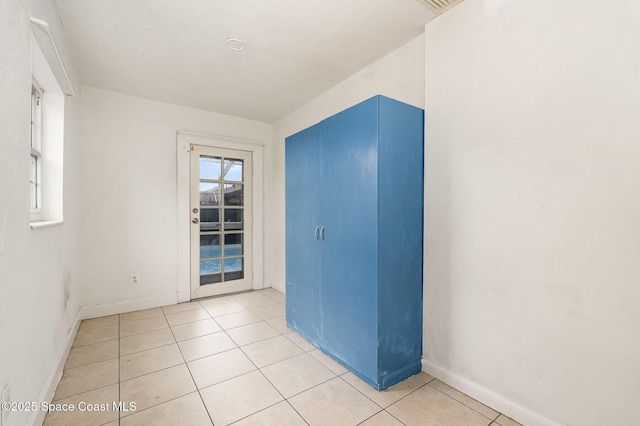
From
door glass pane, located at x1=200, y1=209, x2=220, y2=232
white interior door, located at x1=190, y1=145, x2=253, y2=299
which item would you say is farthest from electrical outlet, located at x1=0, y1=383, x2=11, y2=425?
door glass pane, located at x1=200, y1=209, x2=220, y2=232

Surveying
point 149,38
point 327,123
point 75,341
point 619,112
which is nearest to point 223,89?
point 149,38

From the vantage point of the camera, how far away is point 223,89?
3.14m

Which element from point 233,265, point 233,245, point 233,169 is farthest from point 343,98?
point 233,265

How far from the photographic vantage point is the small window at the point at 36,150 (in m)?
1.96

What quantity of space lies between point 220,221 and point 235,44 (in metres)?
2.34

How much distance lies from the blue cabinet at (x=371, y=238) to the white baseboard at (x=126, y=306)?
2.24 m

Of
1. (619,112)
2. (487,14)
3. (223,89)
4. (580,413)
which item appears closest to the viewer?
(619,112)

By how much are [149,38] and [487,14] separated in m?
2.47

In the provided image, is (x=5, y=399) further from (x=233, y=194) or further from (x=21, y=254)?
(x=233, y=194)

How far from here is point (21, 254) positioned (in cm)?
130

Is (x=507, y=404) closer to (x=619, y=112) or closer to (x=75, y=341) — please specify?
(x=619, y=112)

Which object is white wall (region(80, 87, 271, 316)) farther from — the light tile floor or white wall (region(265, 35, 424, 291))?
white wall (region(265, 35, 424, 291))

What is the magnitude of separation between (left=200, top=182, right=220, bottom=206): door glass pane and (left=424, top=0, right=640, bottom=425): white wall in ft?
9.55

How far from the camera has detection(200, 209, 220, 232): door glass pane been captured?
3789 millimetres
